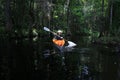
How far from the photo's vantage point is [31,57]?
1667 centimetres

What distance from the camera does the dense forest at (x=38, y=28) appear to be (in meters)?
14.0

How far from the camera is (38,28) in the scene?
131 feet

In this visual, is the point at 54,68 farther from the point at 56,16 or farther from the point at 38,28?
the point at 56,16

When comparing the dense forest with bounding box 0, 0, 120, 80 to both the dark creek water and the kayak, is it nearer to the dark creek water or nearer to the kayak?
the dark creek water

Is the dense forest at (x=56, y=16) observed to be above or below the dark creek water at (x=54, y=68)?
above

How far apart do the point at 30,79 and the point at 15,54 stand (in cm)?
661

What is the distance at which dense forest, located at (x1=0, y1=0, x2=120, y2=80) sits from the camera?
1404cm

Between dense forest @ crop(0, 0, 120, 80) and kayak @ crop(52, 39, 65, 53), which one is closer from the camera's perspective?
dense forest @ crop(0, 0, 120, 80)

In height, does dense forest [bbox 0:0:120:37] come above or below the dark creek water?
above

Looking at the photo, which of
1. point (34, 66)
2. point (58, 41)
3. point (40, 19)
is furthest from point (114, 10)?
point (34, 66)

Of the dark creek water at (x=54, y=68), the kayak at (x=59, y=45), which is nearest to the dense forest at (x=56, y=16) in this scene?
the kayak at (x=59, y=45)

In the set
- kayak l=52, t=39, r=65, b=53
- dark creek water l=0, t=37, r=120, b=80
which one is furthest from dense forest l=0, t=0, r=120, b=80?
kayak l=52, t=39, r=65, b=53

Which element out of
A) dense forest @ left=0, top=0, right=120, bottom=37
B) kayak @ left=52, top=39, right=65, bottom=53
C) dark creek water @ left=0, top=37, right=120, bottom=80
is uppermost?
dense forest @ left=0, top=0, right=120, bottom=37

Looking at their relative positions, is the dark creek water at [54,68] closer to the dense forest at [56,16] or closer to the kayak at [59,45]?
the kayak at [59,45]
